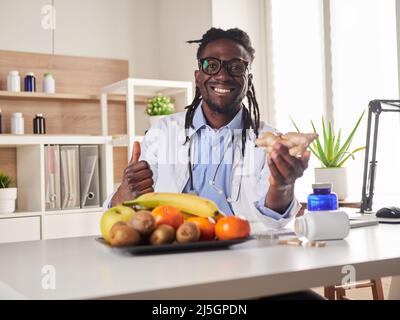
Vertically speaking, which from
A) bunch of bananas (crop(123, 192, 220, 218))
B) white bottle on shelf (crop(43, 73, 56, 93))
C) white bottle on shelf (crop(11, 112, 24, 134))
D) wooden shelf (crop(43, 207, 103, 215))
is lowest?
wooden shelf (crop(43, 207, 103, 215))

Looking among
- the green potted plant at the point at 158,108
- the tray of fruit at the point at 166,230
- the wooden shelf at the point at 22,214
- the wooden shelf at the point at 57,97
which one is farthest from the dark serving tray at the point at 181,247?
the wooden shelf at the point at 57,97

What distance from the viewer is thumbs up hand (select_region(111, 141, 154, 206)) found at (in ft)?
5.63

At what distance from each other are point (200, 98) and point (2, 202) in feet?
5.41

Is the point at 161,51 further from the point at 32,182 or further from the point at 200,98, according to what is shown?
the point at 200,98

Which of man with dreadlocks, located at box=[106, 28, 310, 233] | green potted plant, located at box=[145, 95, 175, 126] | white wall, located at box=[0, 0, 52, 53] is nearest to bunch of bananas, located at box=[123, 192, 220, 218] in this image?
man with dreadlocks, located at box=[106, 28, 310, 233]

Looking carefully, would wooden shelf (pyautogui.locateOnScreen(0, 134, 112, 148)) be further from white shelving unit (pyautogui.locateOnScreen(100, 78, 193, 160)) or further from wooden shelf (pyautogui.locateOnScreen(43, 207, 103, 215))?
wooden shelf (pyautogui.locateOnScreen(43, 207, 103, 215))

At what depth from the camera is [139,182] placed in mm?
1751

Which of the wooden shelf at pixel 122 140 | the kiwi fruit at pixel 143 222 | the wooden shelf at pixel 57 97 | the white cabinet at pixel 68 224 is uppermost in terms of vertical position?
the wooden shelf at pixel 57 97

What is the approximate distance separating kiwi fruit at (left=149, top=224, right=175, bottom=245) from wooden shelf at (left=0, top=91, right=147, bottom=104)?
2733 mm

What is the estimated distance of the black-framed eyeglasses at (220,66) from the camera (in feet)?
7.23

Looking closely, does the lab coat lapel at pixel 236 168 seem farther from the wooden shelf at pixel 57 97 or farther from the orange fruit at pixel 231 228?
the wooden shelf at pixel 57 97

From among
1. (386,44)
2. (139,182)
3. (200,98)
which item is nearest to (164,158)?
(200,98)

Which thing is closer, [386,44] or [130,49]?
[386,44]

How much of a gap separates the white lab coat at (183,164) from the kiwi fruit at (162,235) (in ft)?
2.68
